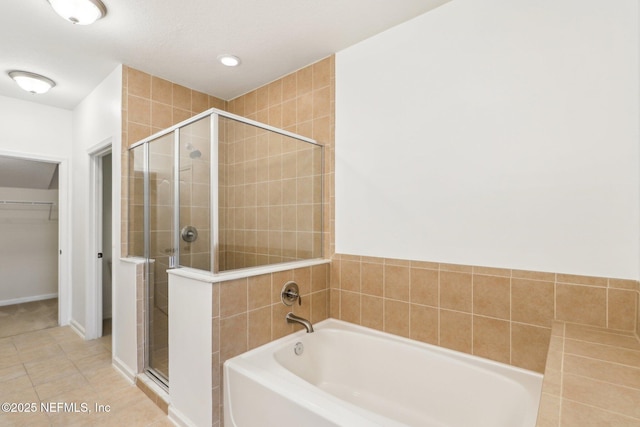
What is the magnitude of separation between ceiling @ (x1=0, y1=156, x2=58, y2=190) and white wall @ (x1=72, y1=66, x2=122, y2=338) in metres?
0.92

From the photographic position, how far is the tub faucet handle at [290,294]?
1.95 meters

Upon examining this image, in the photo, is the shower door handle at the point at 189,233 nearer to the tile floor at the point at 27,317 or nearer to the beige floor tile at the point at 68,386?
the beige floor tile at the point at 68,386

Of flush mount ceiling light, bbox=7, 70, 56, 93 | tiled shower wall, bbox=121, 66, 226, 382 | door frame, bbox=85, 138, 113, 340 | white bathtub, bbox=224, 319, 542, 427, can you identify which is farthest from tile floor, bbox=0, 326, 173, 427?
flush mount ceiling light, bbox=7, 70, 56, 93

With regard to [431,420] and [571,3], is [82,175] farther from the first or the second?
[571,3]

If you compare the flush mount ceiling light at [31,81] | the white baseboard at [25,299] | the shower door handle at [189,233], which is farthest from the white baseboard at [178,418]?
the white baseboard at [25,299]

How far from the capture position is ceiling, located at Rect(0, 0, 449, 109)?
183 cm

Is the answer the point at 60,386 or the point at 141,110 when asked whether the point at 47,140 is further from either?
the point at 60,386

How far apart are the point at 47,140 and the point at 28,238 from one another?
1.92m

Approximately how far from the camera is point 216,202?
1714mm

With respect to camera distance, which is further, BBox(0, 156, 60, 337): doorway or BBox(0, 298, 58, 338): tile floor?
BBox(0, 156, 60, 337): doorway

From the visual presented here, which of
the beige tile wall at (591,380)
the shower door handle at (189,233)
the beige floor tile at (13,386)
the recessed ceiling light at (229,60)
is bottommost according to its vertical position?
the beige floor tile at (13,386)

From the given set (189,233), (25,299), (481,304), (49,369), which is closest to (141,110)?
(189,233)

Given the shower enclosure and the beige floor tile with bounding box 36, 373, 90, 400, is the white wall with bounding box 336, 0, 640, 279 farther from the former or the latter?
the beige floor tile with bounding box 36, 373, 90, 400

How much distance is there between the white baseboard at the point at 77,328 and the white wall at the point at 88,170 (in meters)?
0.03
